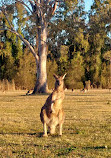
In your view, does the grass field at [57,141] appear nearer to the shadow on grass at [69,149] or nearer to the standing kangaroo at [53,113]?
the shadow on grass at [69,149]

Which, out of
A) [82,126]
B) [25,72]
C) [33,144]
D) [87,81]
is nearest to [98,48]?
[87,81]

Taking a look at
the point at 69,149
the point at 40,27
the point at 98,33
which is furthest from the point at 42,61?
the point at 69,149

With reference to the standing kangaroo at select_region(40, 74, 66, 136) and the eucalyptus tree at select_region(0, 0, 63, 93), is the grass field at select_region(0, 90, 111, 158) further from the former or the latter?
the eucalyptus tree at select_region(0, 0, 63, 93)

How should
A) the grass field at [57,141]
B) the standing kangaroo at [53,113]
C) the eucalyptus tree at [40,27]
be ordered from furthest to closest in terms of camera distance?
the eucalyptus tree at [40,27], the standing kangaroo at [53,113], the grass field at [57,141]

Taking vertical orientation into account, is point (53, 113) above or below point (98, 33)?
below

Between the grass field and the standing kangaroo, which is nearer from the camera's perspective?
the grass field

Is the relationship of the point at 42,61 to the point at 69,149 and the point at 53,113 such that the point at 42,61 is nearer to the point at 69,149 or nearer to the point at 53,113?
the point at 53,113

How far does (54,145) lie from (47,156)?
0.83 meters

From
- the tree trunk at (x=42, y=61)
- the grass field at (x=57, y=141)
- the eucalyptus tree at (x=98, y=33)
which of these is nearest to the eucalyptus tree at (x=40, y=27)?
the tree trunk at (x=42, y=61)

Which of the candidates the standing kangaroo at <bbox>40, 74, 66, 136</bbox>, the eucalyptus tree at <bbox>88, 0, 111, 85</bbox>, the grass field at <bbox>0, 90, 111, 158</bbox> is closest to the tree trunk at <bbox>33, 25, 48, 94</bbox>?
the eucalyptus tree at <bbox>88, 0, 111, 85</bbox>

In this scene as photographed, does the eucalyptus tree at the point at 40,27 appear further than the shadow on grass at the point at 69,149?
Yes

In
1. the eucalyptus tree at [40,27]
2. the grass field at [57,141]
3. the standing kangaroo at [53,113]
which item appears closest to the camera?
the grass field at [57,141]

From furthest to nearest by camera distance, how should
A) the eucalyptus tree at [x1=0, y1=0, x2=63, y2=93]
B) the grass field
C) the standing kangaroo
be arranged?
the eucalyptus tree at [x1=0, y1=0, x2=63, y2=93] → the standing kangaroo → the grass field

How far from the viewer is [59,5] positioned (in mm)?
28219
